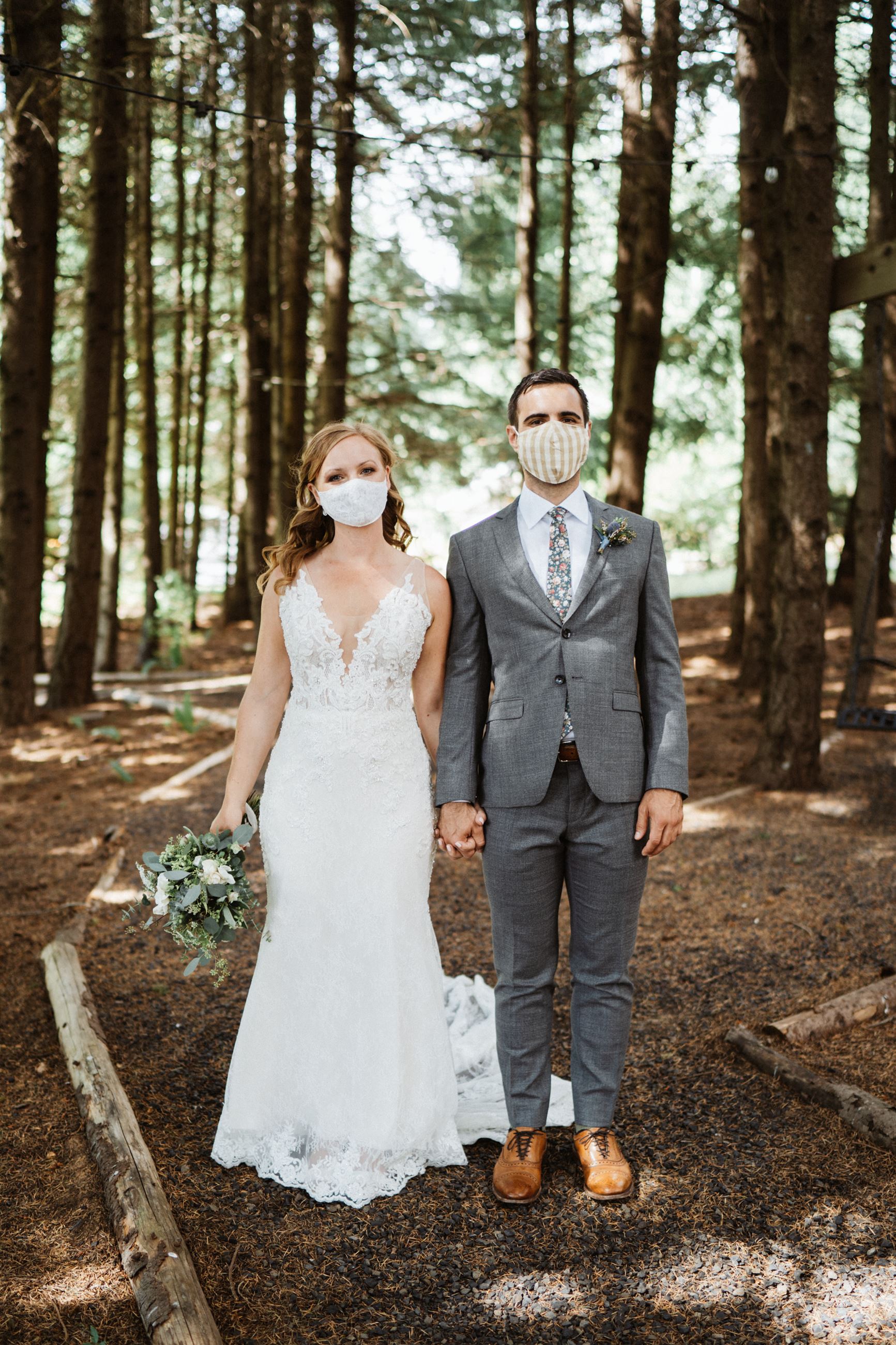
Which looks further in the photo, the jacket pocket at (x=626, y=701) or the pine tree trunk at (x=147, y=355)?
the pine tree trunk at (x=147, y=355)

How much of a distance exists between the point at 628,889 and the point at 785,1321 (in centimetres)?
121

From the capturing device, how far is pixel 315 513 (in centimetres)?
378

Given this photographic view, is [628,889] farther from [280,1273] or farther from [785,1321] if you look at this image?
[280,1273]

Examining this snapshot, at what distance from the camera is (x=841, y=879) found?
6211mm

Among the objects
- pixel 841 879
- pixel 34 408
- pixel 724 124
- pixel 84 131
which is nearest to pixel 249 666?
pixel 34 408

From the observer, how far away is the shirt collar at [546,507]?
3.40m

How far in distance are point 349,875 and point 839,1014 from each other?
230 centimetres

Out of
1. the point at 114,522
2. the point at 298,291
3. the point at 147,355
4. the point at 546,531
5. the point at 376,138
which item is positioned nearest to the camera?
the point at 546,531

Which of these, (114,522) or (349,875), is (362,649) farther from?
(114,522)

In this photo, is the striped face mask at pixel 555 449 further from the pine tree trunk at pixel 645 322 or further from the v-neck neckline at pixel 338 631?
the pine tree trunk at pixel 645 322

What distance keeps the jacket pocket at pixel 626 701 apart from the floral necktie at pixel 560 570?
0.51ft

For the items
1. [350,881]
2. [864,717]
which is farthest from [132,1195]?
[864,717]

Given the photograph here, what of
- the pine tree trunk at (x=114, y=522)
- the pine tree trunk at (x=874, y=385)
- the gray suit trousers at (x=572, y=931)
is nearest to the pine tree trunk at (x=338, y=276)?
the pine tree trunk at (x=114, y=522)

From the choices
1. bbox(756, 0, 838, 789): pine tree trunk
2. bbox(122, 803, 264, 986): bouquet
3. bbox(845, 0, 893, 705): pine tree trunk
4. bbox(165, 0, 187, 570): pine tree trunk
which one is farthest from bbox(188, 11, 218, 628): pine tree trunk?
bbox(122, 803, 264, 986): bouquet
